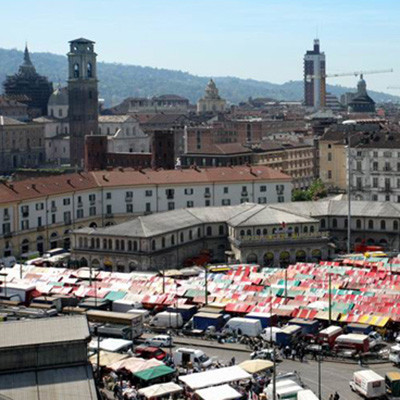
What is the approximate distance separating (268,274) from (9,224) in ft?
85.7

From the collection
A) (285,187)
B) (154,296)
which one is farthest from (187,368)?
(285,187)

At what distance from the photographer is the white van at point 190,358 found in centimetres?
4847

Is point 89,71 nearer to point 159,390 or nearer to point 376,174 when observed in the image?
point 376,174

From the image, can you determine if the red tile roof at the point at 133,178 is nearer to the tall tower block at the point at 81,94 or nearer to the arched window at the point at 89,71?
the tall tower block at the point at 81,94

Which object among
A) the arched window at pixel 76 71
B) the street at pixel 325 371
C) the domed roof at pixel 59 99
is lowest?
the street at pixel 325 371

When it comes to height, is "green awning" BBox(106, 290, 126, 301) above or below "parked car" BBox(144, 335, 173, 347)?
above

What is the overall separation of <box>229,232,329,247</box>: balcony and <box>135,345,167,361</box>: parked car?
29.8 metres

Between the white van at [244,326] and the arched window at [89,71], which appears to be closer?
the white van at [244,326]

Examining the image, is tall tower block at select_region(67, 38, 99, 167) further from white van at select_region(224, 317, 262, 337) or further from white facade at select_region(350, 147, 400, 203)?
white van at select_region(224, 317, 262, 337)

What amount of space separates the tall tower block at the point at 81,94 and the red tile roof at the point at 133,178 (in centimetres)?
5956

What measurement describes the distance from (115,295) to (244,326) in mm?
11414

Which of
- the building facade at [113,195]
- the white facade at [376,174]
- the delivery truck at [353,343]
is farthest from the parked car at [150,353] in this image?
the white facade at [376,174]

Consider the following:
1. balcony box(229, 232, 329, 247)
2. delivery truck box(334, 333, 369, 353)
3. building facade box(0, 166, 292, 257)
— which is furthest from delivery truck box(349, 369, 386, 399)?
building facade box(0, 166, 292, 257)

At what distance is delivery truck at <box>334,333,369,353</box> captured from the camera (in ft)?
167
